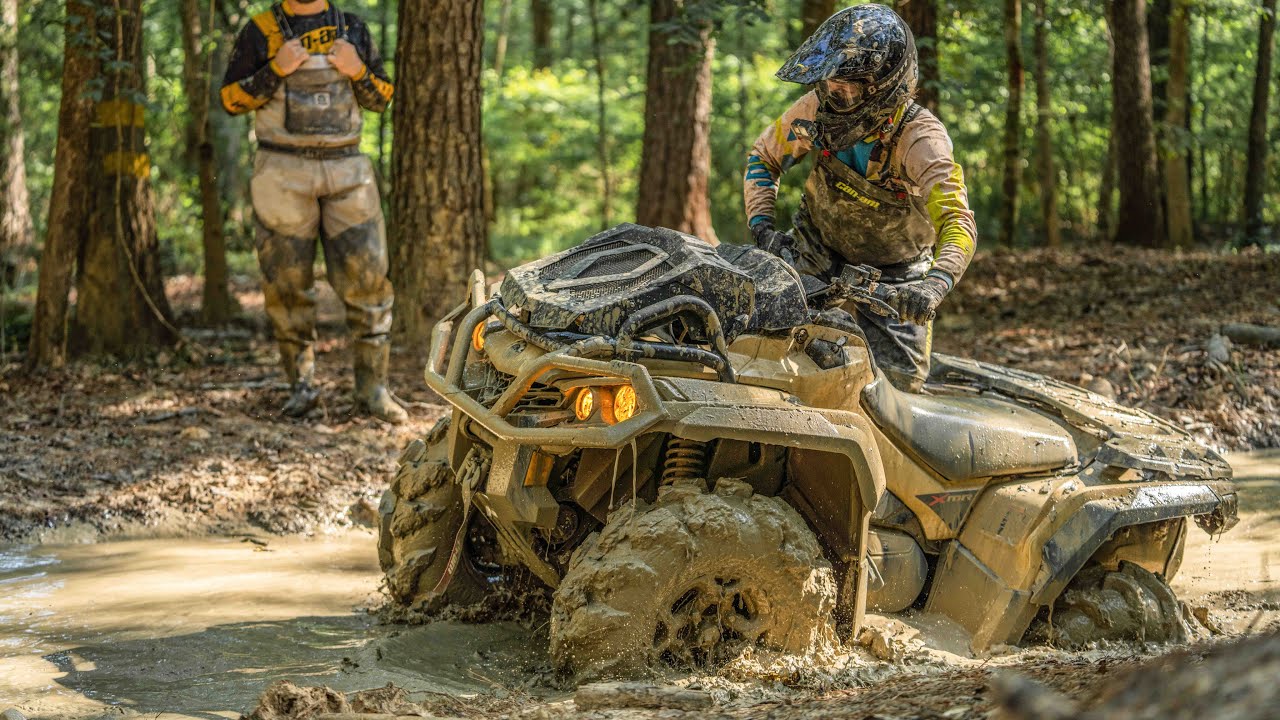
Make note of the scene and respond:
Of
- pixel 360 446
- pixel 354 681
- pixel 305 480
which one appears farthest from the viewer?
pixel 360 446

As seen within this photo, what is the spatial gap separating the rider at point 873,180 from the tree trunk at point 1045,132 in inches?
446

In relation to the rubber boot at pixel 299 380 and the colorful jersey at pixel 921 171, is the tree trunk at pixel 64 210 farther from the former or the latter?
the colorful jersey at pixel 921 171

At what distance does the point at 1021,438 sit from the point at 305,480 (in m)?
4.26

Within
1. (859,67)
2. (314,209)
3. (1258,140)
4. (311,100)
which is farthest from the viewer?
(1258,140)

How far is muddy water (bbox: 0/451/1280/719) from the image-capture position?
422 cm

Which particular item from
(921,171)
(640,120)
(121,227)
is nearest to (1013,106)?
(640,120)

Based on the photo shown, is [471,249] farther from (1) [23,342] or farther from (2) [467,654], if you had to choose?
(2) [467,654]

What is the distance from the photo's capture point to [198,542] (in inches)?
257

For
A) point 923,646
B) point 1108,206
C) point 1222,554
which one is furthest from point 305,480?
point 1108,206

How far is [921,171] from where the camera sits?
506cm

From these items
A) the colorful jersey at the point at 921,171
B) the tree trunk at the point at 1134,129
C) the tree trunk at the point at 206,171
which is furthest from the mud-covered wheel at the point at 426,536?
the tree trunk at the point at 1134,129

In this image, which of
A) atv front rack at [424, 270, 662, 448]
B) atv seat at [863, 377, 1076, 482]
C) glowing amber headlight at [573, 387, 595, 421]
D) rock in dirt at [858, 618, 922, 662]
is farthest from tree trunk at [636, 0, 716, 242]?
glowing amber headlight at [573, 387, 595, 421]

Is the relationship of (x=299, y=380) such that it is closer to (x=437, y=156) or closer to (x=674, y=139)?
(x=437, y=156)

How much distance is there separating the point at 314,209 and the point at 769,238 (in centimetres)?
409
